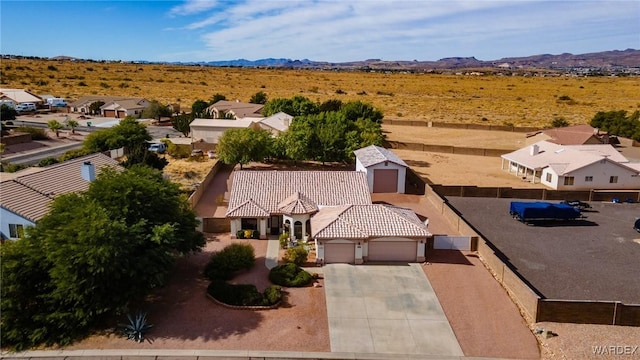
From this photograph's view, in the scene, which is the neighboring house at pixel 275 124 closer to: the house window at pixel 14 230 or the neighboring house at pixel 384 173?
the neighboring house at pixel 384 173

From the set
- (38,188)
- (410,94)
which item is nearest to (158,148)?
(38,188)

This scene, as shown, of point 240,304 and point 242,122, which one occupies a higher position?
point 242,122

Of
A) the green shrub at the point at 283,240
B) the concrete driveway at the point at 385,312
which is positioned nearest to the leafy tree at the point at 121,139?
the green shrub at the point at 283,240

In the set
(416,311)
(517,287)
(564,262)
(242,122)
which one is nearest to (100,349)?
(416,311)

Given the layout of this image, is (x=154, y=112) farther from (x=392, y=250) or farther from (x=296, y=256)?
(x=392, y=250)

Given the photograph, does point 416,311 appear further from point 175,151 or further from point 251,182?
point 175,151
